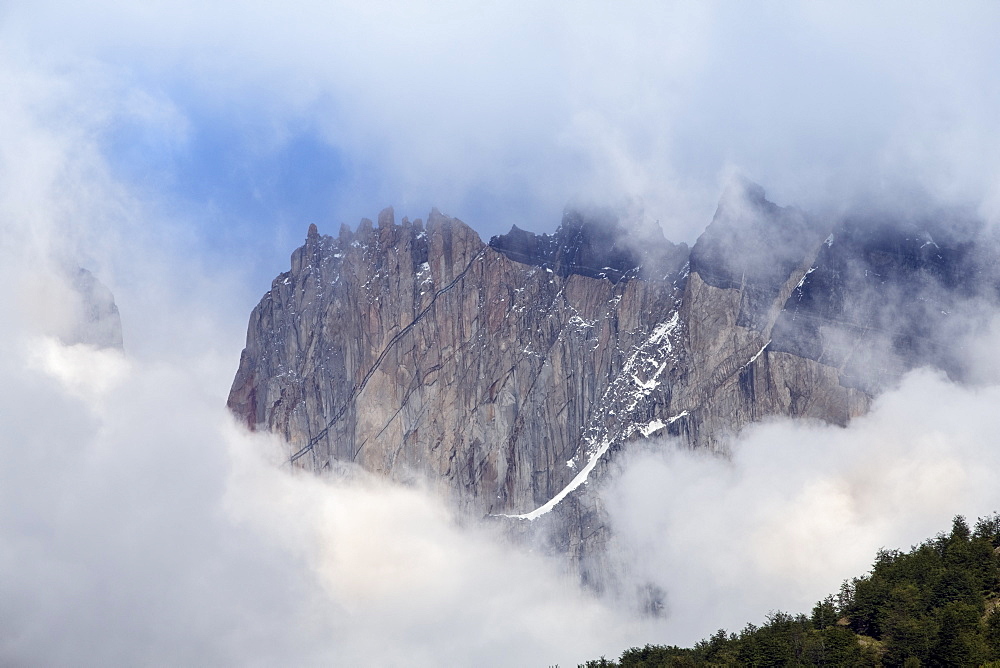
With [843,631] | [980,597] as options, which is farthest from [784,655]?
[980,597]

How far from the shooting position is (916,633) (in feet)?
624

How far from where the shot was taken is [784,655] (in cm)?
19962

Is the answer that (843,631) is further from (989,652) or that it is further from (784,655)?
→ (989,652)

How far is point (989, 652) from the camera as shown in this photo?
180 meters

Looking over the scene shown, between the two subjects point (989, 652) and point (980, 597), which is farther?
point (980, 597)

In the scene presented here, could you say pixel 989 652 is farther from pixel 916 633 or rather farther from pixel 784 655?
pixel 784 655

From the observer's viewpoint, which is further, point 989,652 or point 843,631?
point 843,631

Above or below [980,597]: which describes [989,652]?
below

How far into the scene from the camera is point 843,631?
19975 centimetres

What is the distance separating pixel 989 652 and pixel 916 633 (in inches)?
447

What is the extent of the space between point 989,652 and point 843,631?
23.0 m

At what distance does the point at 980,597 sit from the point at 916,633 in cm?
1431

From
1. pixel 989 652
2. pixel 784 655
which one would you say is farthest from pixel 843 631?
pixel 989 652
